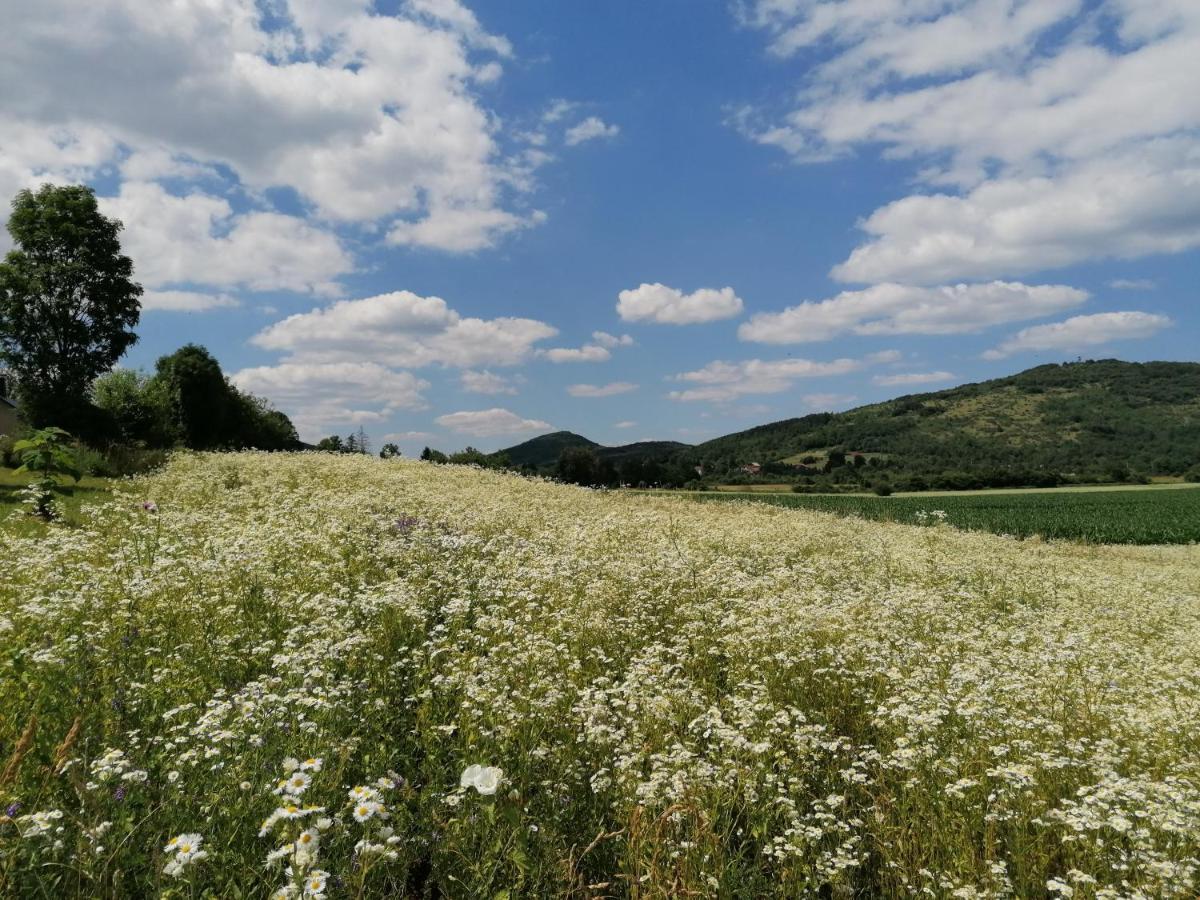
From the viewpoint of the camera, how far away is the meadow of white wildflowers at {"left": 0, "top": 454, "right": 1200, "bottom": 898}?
10.6 feet

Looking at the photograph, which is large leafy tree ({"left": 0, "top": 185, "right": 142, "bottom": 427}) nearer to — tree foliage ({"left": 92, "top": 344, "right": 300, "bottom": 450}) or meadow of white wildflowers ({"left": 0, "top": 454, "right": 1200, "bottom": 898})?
tree foliage ({"left": 92, "top": 344, "right": 300, "bottom": 450})

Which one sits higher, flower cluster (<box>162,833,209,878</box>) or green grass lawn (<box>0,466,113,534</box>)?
green grass lawn (<box>0,466,113,534</box>)

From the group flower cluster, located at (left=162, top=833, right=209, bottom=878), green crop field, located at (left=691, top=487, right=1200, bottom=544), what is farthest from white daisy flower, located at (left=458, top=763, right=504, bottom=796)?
green crop field, located at (left=691, top=487, right=1200, bottom=544)

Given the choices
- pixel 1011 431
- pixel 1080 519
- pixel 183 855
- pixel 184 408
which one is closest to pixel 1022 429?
pixel 1011 431

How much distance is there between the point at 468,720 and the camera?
179 inches

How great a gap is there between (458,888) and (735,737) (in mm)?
1930

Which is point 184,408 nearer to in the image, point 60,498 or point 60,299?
point 60,299

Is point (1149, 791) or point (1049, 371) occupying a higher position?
point (1049, 371)

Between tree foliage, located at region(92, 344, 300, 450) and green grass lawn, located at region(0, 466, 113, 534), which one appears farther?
tree foliage, located at region(92, 344, 300, 450)

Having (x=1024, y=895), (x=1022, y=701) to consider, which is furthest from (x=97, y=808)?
(x=1022, y=701)

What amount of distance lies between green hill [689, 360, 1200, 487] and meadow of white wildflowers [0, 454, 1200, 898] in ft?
331

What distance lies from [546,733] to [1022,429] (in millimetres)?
171587

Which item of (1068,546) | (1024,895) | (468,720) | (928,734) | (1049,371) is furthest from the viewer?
(1049,371)

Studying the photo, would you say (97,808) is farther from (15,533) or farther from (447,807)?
(15,533)
